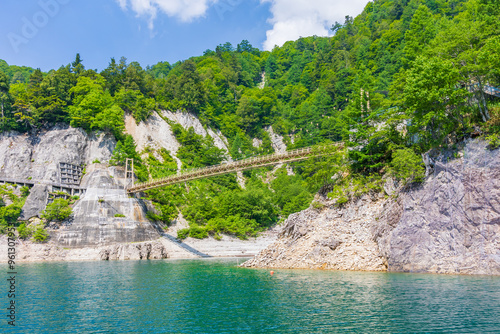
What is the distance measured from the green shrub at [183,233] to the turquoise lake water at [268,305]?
30.8m

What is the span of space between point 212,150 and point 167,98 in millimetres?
21434

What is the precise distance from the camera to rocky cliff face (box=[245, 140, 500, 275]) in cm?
2533

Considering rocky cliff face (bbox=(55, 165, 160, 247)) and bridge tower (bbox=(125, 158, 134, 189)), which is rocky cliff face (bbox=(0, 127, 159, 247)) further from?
bridge tower (bbox=(125, 158, 134, 189))

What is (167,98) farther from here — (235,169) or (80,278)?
(80,278)

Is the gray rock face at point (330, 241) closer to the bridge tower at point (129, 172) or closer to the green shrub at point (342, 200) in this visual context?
the green shrub at point (342, 200)

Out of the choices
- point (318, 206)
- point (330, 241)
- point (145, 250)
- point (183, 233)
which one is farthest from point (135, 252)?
point (330, 241)

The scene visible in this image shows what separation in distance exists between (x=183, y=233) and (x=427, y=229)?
41.0 metres

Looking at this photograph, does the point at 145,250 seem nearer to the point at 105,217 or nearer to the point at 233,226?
the point at 105,217

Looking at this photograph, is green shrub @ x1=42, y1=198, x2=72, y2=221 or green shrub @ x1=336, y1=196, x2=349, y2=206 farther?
green shrub @ x1=42, y1=198, x2=72, y2=221

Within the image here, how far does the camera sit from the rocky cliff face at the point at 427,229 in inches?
997

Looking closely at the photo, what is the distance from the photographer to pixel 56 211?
52062 millimetres

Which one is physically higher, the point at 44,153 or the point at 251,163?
the point at 44,153

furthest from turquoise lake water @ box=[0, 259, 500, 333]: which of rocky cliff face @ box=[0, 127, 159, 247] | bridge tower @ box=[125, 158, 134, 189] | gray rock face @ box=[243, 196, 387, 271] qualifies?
bridge tower @ box=[125, 158, 134, 189]

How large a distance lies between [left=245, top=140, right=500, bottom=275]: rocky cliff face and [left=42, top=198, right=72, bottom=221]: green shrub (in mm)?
33724
